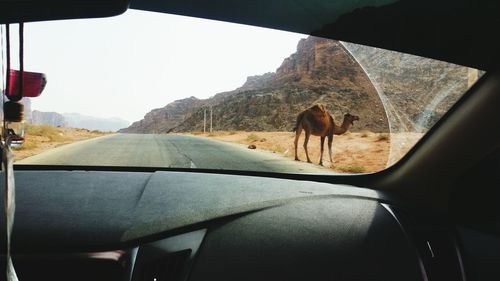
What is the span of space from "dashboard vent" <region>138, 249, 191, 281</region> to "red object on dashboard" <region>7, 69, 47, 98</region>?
42.9 inches

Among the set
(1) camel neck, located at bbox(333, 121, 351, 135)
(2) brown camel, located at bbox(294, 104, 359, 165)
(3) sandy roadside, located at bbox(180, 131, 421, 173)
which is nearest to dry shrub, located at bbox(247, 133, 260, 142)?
(3) sandy roadside, located at bbox(180, 131, 421, 173)

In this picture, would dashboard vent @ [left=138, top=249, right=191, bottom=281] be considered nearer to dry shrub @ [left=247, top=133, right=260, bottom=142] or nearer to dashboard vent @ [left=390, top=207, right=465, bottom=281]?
dashboard vent @ [left=390, top=207, right=465, bottom=281]

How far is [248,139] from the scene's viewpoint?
1989 centimetres

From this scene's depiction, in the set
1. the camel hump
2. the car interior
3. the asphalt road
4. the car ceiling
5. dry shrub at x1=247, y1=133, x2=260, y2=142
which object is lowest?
dry shrub at x1=247, y1=133, x2=260, y2=142

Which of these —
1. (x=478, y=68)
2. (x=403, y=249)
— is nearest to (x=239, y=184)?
(x=403, y=249)

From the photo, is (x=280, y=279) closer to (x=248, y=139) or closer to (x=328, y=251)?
(x=328, y=251)

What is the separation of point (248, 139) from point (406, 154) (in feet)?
53.2

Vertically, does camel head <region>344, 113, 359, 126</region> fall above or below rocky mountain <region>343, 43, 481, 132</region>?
below

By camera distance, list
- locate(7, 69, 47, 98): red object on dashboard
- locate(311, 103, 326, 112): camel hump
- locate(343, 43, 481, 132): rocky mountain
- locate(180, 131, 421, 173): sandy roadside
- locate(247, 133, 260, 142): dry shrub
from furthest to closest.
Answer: locate(247, 133, 260, 142): dry shrub
locate(311, 103, 326, 112): camel hump
locate(180, 131, 421, 173): sandy roadside
locate(343, 43, 481, 132): rocky mountain
locate(7, 69, 47, 98): red object on dashboard

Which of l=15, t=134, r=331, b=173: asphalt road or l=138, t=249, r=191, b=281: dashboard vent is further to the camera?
l=15, t=134, r=331, b=173: asphalt road

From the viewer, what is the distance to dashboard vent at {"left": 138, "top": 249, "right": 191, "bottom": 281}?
96.6 inches

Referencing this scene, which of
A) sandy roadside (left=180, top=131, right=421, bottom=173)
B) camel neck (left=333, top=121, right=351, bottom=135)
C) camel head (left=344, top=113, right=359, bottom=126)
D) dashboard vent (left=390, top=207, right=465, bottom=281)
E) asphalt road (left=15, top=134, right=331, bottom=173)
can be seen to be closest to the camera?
dashboard vent (left=390, top=207, right=465, bottom=281)

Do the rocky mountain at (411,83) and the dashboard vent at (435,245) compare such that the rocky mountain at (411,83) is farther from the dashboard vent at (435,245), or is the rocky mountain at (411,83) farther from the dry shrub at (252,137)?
the dry shrub at (252,137)

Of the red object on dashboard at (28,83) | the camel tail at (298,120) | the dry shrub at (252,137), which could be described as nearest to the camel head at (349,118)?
the camel tail at (298,120)
